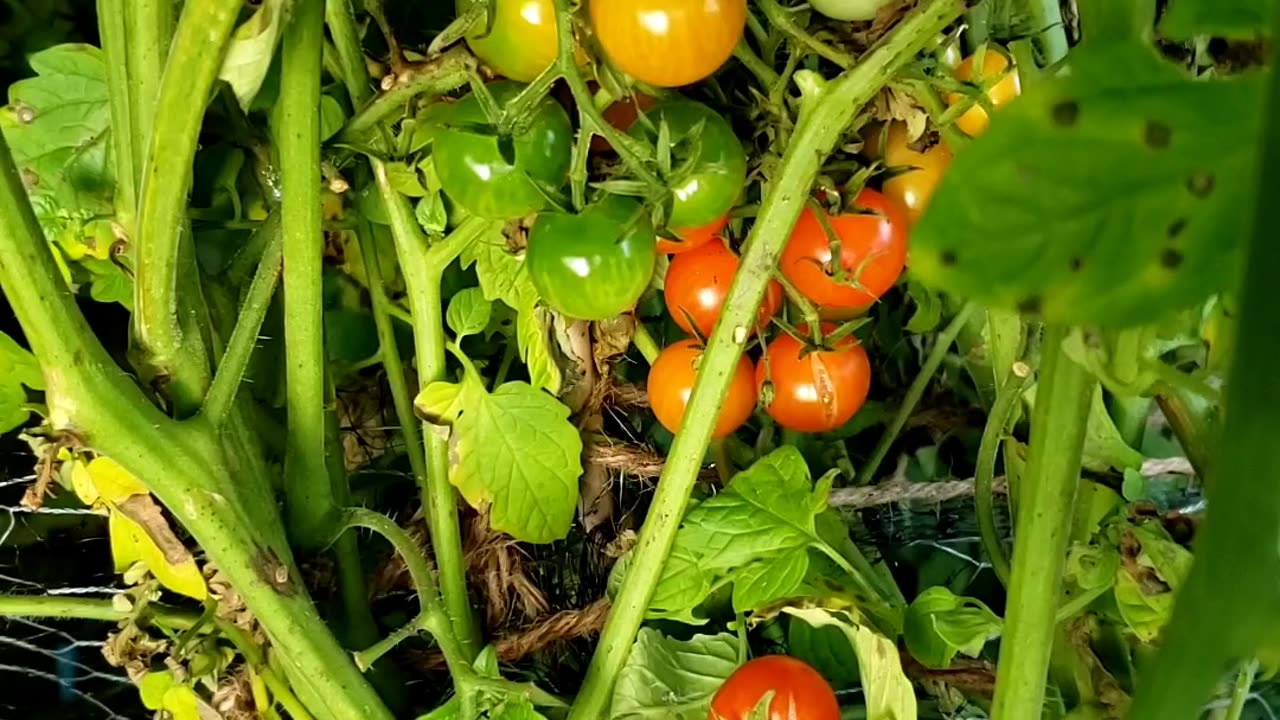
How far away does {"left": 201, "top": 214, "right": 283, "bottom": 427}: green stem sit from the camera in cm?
54

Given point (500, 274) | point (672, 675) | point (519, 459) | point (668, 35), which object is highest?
point (668, 35)

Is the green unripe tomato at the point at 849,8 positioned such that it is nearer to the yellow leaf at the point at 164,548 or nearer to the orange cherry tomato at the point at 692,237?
the orange cherry tomato at the point at 692,237

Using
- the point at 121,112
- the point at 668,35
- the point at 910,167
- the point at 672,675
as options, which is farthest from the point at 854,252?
the point at 121,112

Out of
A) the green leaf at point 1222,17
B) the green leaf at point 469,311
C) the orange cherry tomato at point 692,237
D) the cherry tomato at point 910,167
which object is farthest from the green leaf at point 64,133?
the green leaf at point 1222,17

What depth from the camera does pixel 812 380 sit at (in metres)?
0.60

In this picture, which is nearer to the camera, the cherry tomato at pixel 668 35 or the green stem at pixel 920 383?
the cherry tomato at pixel 668 35

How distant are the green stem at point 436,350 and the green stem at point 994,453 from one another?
0.29m

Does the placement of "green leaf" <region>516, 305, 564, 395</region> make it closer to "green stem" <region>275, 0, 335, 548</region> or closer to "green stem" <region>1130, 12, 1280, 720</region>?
"green stem" <region>275, 0, 335, 548</region>

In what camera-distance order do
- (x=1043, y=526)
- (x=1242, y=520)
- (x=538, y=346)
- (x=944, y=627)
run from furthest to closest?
(x=538, y=346) → (x=944, y=627) → (x=1043, y=526) → (x=1242, y=520)

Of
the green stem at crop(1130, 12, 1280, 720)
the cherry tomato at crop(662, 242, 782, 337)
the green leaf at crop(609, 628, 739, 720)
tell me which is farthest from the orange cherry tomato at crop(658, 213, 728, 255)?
the green stem at crop(1130, 12, 1280, 720)

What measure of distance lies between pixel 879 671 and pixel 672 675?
0.40 ft

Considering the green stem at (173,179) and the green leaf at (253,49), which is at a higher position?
the green leaf at (253,49)

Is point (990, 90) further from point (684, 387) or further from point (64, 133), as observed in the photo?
point (64, 133)

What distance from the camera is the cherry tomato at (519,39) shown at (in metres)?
0.50
